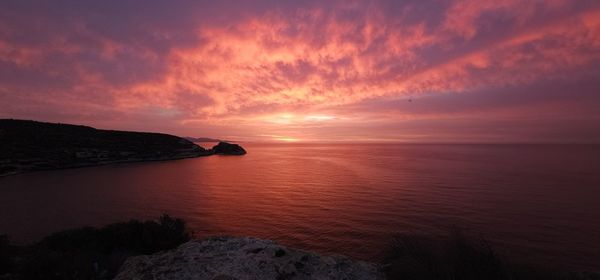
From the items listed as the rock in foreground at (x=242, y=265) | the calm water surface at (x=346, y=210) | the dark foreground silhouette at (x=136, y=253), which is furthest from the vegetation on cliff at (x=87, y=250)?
the calm water surface at (x=346, y=210)

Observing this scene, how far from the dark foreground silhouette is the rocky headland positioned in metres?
57.5

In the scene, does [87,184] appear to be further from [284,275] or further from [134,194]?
[284,275]

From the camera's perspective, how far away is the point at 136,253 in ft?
45.0

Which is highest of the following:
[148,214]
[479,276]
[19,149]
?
[19,149]

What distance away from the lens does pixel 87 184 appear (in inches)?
1586

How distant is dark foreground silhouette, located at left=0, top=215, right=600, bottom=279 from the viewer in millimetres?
9797

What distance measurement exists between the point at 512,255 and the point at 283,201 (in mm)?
20755

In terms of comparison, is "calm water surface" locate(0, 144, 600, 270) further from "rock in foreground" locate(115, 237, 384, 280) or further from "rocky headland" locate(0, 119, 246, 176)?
"rocky headland" locate(0, 119, 246, 176)

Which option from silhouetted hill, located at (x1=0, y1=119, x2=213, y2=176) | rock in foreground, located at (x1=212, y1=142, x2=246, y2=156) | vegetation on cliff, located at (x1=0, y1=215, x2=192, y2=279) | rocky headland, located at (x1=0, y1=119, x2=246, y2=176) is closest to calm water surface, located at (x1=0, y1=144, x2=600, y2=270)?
vegetation on cliff, located at (x1=0, y1=215, x2=192, y2=279)

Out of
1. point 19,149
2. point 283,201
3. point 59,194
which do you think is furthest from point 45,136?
point 283,201

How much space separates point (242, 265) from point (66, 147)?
8364 cm

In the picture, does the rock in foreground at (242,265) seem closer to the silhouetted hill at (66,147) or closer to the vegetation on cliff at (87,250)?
the vegetation on cliff at (87,250)

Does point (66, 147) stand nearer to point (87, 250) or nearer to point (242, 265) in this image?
point (87, 250)

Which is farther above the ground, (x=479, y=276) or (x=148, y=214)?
(x=479, y=276)
